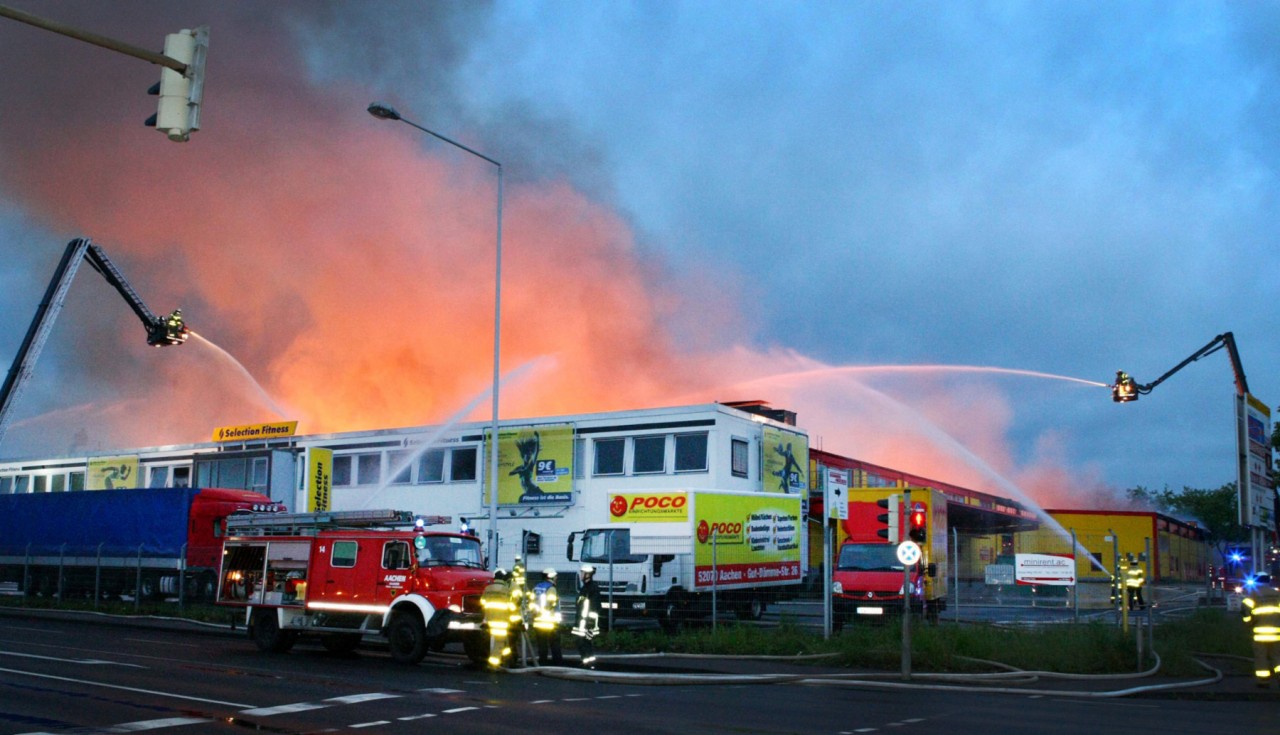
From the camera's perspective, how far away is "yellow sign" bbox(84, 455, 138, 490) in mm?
47188

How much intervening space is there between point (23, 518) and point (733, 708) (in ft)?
116

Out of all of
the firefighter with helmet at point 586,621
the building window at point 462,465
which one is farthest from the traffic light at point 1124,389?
the building window at point 462,465

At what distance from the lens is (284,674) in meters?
16.7

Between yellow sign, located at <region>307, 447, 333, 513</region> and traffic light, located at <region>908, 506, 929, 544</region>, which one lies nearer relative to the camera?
traffic light, located at <region>908, 506, 929, 544</region>

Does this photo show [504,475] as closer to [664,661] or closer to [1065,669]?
[664,661]

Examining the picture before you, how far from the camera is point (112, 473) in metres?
48.1

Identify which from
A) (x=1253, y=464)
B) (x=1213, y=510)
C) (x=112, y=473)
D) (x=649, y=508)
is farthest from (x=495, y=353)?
(x=1213, y=510)

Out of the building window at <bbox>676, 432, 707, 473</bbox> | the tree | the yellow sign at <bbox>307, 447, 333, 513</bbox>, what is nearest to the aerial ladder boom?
the yellow sign at <bbox>307, 447, 333, 513</bbox>

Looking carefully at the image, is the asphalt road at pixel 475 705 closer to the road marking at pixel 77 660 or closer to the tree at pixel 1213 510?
the road marking at pixel 77 660

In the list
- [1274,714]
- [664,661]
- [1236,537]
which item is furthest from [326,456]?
[1236,537]

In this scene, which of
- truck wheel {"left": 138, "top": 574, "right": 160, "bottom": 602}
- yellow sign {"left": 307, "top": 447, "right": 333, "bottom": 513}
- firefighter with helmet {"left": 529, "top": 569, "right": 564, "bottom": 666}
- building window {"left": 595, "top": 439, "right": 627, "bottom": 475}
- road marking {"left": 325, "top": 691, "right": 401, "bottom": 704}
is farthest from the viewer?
yellow sign {"left": 307, "top": 447, "right": 333, "bottom": 513}

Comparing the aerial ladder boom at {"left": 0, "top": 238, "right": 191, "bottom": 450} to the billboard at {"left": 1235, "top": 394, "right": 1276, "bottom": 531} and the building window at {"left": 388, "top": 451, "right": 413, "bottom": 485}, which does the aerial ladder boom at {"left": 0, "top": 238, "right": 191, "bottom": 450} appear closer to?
the building window at {"left": 388, "top": 451, "right": 413, "bottom": 485}

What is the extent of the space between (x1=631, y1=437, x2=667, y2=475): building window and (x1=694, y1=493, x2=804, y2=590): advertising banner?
16.6 ft

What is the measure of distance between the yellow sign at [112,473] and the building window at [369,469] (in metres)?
12.1
